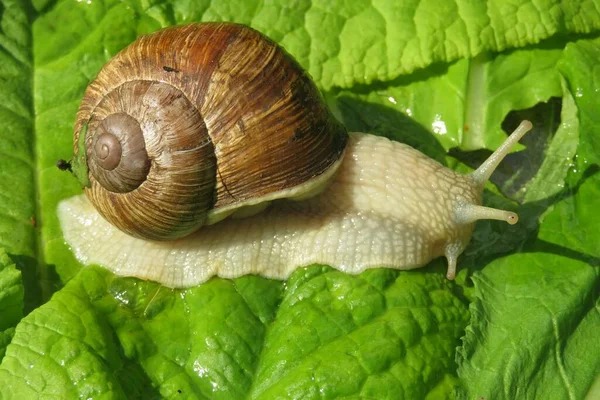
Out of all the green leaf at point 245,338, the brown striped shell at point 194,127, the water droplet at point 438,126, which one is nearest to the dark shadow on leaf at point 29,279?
the green leaf at point 245,338

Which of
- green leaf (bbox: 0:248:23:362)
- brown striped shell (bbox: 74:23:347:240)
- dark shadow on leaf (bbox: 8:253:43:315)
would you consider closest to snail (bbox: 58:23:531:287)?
brown striped shell (bbox: 74:23:347:240)

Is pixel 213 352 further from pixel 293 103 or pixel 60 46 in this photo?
pixel 60 46

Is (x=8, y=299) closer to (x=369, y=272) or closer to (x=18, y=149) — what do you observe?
(x=18, y=149)

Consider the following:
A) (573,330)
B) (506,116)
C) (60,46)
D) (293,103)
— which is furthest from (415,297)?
(60,46)

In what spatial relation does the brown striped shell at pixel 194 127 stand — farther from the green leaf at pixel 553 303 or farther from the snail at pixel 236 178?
the green leaf at pixel 553 303

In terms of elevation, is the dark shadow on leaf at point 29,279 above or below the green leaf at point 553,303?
above

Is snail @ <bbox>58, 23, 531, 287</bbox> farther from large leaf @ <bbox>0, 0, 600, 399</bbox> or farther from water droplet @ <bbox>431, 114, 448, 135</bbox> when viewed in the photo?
water droplet @ <bbox>431, 114, 448, 135</bbox>
